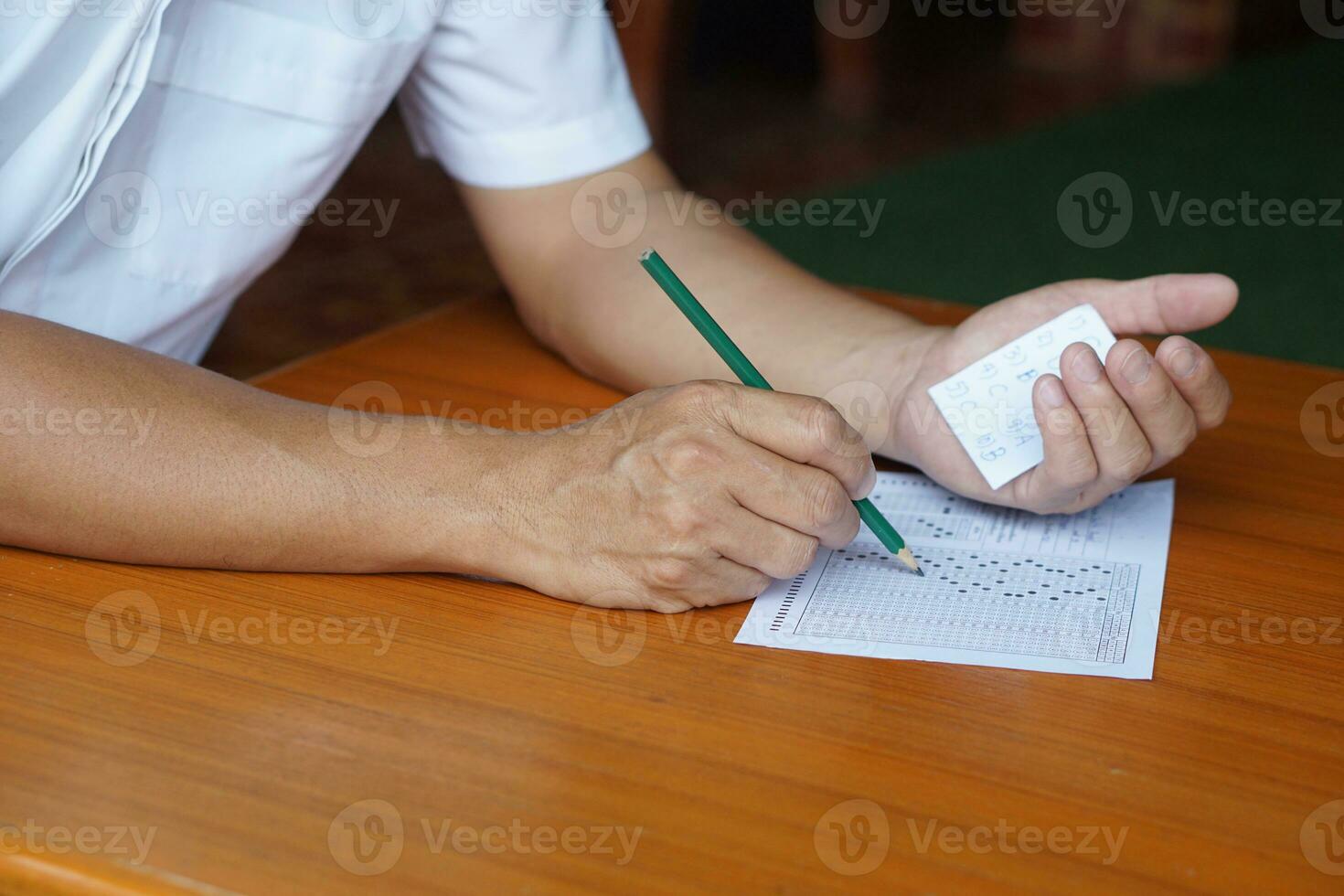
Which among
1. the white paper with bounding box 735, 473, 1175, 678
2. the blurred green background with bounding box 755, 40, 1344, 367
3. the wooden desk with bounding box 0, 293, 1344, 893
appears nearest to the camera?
the wooden desk with bounding box 0, 293, 1344, 893

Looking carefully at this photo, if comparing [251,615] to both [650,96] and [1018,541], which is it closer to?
[1018,541]

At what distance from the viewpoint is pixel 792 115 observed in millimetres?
4527

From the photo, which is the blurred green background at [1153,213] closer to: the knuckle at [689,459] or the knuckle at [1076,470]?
the knuckle at [1076,470]

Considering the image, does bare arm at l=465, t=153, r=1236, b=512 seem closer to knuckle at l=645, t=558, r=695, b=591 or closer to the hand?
the hand

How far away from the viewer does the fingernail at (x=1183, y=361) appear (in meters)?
0.82

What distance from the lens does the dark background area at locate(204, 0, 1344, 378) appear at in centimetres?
319

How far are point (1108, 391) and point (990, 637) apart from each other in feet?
0.57

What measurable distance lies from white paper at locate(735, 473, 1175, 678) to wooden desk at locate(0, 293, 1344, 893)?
17 mm

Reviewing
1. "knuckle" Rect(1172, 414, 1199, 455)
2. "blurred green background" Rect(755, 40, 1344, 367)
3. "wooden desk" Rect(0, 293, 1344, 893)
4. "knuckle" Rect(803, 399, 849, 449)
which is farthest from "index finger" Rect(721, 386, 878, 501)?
"blurred green background" Rect(755, 40, 1344, 367)

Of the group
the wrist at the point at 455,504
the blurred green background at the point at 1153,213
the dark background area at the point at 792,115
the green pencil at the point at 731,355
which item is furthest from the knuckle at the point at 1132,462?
the dark background area at the point at 792,115

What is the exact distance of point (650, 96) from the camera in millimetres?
2428

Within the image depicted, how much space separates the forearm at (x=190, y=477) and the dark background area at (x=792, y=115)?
193cm

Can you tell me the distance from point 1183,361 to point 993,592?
18cm

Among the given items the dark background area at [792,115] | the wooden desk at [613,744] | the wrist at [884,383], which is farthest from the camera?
the dark background area at [792,115]
